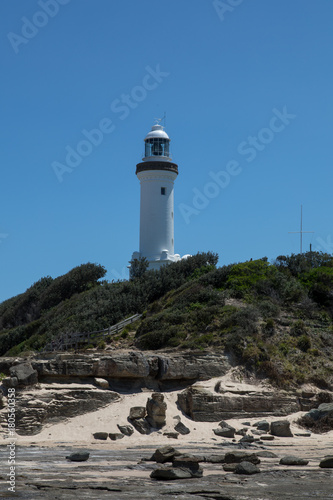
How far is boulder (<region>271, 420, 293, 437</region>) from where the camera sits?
24.6m

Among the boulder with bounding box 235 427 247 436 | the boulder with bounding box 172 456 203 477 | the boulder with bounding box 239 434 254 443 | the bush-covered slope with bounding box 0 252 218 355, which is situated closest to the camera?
the boulder with bounding box 172 456 203 477

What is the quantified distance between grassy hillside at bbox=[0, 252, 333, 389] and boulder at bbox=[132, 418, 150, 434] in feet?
19.1

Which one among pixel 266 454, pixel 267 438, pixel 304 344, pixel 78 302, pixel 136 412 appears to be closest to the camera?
pixel 266 454

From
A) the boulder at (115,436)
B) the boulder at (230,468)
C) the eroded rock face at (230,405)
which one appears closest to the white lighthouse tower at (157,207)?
the eroded rock face at (230,405)

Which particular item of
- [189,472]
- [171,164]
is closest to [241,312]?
[189,472]

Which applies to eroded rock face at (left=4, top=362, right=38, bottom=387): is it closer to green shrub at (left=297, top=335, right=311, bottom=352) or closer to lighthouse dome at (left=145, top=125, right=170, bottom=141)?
green shrub at (left=297, top=335, right=311, bottom=352)

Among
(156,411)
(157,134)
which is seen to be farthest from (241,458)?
(157,134)

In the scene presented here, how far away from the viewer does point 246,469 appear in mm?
16781

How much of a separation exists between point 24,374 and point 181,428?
591 centimetres

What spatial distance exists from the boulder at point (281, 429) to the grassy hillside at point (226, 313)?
3.70 m

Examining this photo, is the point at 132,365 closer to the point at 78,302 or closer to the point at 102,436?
the point at 102,436

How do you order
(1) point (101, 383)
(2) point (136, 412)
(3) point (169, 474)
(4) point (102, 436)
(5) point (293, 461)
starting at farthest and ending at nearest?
(1) point (101, 383)
(2) point (136, 412)
(4) point (102, 436)
(5) point (293, 461)
(3) point (169, 474)

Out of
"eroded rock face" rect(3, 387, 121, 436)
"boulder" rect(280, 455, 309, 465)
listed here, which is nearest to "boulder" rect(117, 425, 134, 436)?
"eroded rock face" rect(3, 387, 121, 436)

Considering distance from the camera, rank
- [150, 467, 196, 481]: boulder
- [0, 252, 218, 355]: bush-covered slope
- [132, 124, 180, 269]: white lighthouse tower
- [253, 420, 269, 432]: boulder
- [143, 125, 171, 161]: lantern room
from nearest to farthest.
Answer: [150, 467, 196, 481]: boulder
[253, 420, 269, 432]: boulder
[0, 252, 218, 355]: bush-covered slope
[132, 124, 180, 269]: white lighthouse tower
[143, 125, 171, 161]: lantern room
